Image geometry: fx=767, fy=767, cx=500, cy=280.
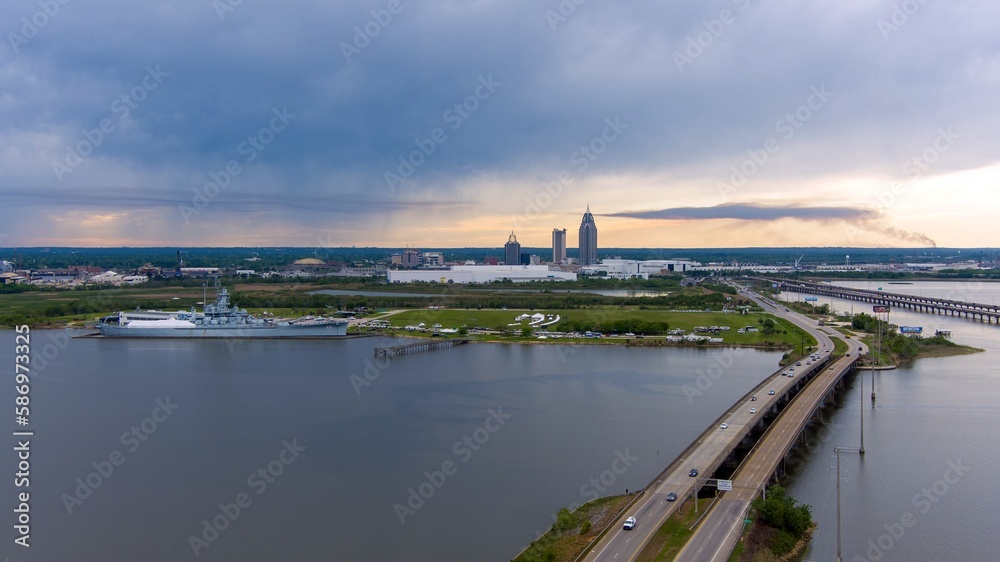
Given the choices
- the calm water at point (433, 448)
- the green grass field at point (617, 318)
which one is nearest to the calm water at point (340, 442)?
the calm water at point (433, 448)

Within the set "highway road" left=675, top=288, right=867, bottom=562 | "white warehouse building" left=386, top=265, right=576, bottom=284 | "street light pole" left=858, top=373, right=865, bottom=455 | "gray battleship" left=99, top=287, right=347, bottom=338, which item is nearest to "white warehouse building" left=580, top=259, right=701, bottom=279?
"white warehouse building" left=386, top=265, right=576, bottom=284

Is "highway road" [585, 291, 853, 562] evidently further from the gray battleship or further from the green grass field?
the gray battleship

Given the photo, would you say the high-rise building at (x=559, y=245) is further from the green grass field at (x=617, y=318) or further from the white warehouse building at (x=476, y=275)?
the green grass field at (x=617, y=318)

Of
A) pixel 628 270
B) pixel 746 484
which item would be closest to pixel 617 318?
pixel 746 484

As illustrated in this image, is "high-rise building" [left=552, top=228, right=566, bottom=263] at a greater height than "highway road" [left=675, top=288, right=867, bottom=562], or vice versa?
"high-rise building" [left=552, top=228, right=566, bottom=263]

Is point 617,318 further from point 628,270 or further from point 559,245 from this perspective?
point 559,245

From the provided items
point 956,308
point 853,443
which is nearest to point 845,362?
point 853,443
